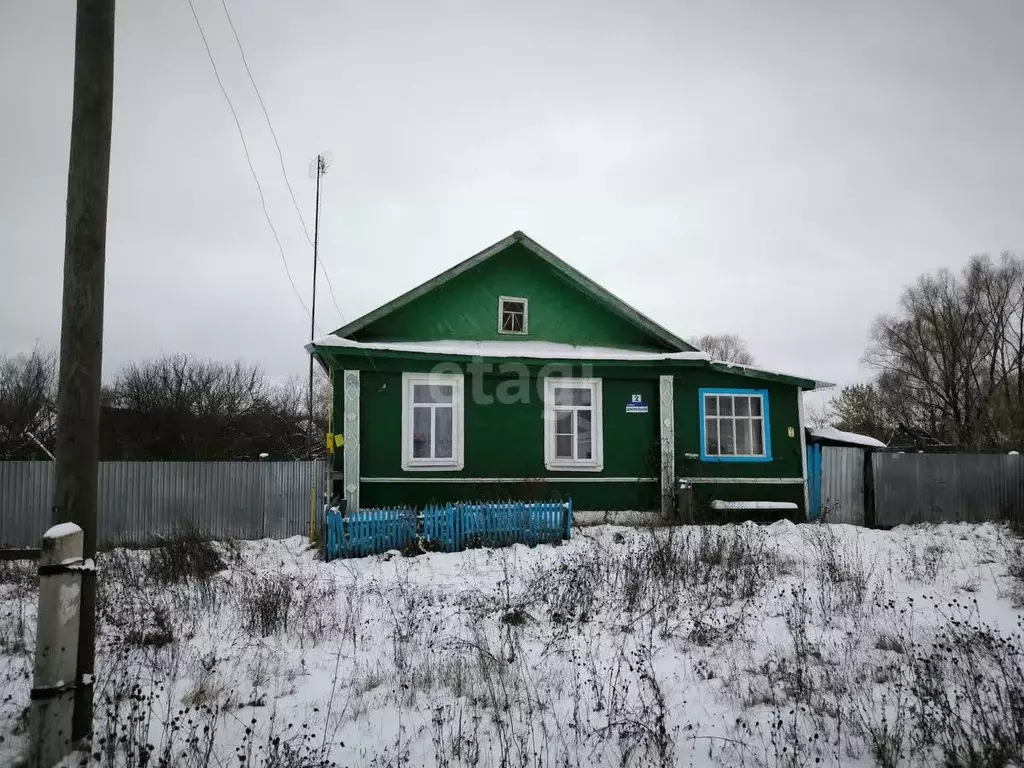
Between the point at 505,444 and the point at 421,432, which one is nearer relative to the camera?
the point at 421,432

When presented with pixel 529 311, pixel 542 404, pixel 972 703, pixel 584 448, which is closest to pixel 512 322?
pixel 529 311

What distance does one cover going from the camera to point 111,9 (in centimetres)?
367

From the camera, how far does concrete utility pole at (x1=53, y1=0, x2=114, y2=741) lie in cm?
338

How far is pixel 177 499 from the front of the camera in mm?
12734

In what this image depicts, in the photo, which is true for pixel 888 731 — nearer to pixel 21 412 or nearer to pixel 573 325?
pixel 573 325

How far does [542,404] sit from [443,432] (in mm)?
1987

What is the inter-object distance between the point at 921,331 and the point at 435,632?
103 feet

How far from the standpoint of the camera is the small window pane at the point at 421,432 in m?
11.9

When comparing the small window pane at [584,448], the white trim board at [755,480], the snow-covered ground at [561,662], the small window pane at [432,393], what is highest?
the small window pane at [432,393]

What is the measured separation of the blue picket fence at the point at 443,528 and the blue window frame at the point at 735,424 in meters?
4.27

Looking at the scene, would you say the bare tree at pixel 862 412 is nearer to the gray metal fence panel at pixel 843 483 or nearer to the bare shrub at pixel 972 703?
the gray metal fence panel at pixel 843 483

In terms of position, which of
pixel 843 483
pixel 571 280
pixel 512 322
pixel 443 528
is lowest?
pixel 443 528

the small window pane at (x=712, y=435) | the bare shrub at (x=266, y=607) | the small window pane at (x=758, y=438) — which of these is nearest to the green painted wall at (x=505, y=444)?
the small window pane at (x=712, y=435)

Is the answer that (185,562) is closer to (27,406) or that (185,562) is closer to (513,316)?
(513,316)
